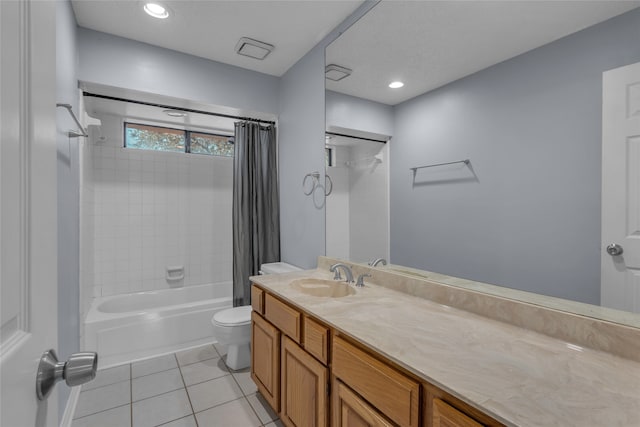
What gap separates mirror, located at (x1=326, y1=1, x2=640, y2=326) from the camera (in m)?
0.98

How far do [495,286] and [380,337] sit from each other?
583 mm

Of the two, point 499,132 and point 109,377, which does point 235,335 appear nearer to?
point 109,377

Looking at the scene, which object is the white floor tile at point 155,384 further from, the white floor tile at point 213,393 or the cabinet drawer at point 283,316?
the cabinet drawer at point 283,316

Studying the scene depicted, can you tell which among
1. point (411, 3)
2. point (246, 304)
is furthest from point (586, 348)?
point (246, 304)

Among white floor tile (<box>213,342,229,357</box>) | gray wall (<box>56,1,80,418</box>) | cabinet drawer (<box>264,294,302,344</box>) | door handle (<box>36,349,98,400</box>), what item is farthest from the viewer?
white floor tile (<box>213,342,229,357</box>)

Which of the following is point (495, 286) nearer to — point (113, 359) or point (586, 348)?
point (586, 348)

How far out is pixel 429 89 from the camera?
4.98 feet

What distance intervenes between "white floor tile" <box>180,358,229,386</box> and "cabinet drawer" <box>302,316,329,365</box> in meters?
1.31

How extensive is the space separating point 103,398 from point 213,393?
2.38 ft

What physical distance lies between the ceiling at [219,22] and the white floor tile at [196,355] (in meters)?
2.58

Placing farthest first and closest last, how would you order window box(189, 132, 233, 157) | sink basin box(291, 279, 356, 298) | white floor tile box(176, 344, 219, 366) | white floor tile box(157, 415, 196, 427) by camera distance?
window box(189, 132, 233, 157) < white floor tile box(176, 344, 219, 366) < sink basin box(291, 279, 356, 298) < white floor tile box(157, 415, 196, 427)

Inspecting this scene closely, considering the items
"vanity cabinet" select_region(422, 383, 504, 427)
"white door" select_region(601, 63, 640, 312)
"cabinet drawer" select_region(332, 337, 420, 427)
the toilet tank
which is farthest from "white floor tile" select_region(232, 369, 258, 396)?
"white door" select_region(601, 63, 640, 312)

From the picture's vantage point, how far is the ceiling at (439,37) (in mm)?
Result: 1054

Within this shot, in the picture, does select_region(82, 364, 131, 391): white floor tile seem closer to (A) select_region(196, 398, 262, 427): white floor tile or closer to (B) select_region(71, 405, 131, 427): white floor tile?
(B) select_region(71, 405, 131, 427): white floor tile
